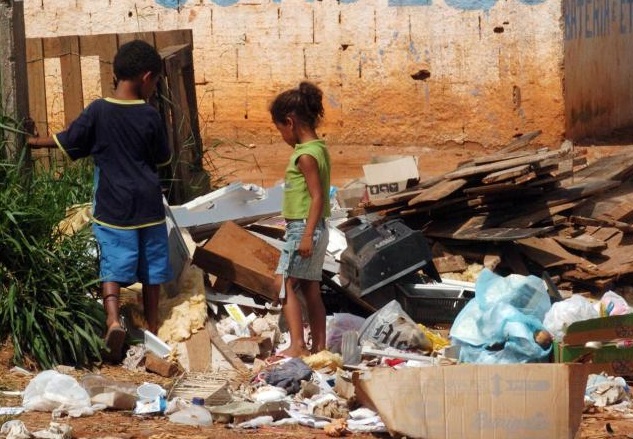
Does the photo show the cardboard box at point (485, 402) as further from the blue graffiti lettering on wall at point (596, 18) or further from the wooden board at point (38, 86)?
the blue graffiti lettering on wall at point (596, 18)

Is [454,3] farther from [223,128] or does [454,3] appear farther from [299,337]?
[299,337]

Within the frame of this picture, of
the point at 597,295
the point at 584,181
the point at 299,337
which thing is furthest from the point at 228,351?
the point at 584,181

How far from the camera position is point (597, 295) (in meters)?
7.90

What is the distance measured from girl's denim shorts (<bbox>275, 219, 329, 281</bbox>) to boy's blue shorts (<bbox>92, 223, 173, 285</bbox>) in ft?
2.20

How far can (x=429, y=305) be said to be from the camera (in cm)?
748

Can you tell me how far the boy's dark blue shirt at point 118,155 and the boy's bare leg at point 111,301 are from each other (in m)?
0.34

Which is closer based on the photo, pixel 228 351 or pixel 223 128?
pixel 228 351

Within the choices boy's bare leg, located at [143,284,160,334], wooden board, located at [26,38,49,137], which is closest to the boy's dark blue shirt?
boy's bare leg, located at [143,284,160,334]

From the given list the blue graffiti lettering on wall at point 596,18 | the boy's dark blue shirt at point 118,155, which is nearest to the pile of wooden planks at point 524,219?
the boy's dark blue shirt at point 118,155

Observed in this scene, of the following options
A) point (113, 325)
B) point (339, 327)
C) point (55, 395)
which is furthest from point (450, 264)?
point (55, 395)

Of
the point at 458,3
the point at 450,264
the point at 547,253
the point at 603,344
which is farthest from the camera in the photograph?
the point at 458,3

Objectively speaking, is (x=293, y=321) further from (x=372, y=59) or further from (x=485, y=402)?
(x=372, y=59)

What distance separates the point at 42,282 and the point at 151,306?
0.69 m

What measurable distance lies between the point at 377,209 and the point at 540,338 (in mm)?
2393
